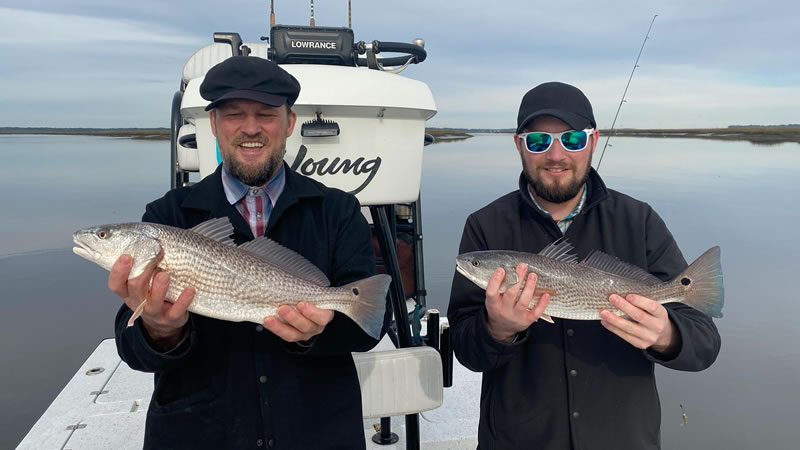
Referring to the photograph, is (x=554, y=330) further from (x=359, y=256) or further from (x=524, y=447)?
(x=359, y=256)

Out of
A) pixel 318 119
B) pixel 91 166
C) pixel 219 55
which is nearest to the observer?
pixel 318 119

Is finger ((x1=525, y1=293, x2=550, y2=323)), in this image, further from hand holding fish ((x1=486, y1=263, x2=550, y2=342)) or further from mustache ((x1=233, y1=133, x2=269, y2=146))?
mustache ((x1=233, y1=133, x2=269, y2=146))

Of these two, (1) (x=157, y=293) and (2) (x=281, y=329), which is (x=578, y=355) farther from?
(1) (x=157, y=293)

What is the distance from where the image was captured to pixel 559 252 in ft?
9.29

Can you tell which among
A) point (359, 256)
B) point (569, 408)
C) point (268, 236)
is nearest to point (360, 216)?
point (359, 256)

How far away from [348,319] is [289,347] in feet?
1.06

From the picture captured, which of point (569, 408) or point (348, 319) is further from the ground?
point (348, 319)

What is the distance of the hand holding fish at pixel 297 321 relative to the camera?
8.21 feet

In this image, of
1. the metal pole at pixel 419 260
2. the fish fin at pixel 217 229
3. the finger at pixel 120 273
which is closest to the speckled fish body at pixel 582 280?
the fish fin at pixel 217 229

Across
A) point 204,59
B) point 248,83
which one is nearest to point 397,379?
point 248,83

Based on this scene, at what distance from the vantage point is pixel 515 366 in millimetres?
2865

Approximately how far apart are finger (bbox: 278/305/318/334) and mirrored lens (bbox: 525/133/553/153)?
1.51m

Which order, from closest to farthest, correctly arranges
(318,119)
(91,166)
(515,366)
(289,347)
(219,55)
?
(289,347)
(515,366)
(318,119)
(219,55)
(91,166)

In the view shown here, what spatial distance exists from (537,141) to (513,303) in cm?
94
